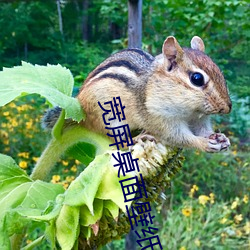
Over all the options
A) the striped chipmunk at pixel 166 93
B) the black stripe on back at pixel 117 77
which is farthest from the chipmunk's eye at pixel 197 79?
the black stripe on back at pixel 117 77

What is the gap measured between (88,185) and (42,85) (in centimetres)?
17

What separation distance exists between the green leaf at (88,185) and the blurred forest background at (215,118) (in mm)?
613

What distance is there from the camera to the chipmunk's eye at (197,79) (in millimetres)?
663

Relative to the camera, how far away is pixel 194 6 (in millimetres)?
2010

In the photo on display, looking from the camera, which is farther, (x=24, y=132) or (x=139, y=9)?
(x=24, y=132)

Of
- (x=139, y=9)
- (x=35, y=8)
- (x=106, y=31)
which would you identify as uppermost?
(x=139, y=9)

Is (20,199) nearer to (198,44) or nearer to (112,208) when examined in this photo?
(112,208)

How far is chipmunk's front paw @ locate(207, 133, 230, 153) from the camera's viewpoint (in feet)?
1.90

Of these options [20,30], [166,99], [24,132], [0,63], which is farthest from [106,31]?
[166,99]

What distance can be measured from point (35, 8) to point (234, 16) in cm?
218

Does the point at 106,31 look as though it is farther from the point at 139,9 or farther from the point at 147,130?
the point at 147,130

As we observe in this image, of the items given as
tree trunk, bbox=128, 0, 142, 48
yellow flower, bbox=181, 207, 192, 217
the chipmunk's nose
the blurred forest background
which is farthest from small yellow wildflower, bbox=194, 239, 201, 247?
the chipmunk's nose

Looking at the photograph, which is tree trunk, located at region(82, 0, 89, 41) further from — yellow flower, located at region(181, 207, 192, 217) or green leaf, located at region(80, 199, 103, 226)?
green leaf, located at region(80, 199, 103, 226)

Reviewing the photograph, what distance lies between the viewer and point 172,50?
2.30 feet
